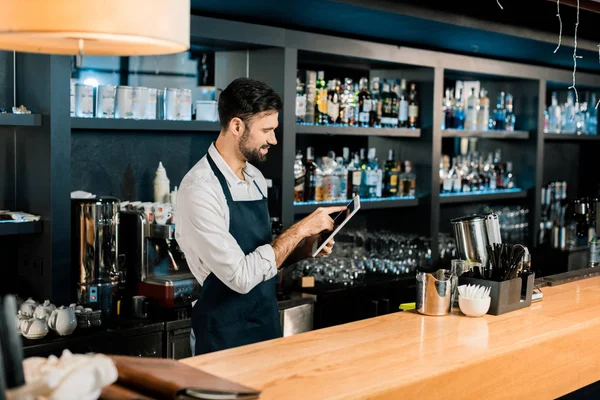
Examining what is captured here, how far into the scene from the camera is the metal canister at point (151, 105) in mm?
3920

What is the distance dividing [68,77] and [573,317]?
2.21 meters

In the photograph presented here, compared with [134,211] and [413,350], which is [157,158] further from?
[413,350]

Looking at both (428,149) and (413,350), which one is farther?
(428,149)

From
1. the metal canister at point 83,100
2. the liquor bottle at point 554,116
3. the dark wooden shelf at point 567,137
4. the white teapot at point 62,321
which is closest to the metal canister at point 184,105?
the metal canister at point 83,100

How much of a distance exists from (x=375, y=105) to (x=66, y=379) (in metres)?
3.83

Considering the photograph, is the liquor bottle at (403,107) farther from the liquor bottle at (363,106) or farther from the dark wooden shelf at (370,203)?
the dark wooden shelf at (370,203)

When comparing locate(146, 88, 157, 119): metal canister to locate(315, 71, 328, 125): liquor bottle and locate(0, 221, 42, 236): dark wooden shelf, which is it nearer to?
locate(0, 221, 42, 236): dark wooden shelf

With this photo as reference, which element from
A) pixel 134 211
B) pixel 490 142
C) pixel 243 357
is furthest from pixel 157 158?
pixel 490 142

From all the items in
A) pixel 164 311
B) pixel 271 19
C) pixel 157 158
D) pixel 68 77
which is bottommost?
pixel 164 311

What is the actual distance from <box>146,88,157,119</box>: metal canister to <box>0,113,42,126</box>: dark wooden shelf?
62 centimetres

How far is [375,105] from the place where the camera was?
5109 millimetres

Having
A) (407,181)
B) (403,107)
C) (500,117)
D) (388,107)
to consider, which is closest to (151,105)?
(388,107)

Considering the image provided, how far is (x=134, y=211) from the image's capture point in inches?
147

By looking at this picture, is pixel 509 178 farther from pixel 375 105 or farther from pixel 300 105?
pixel 300 105
